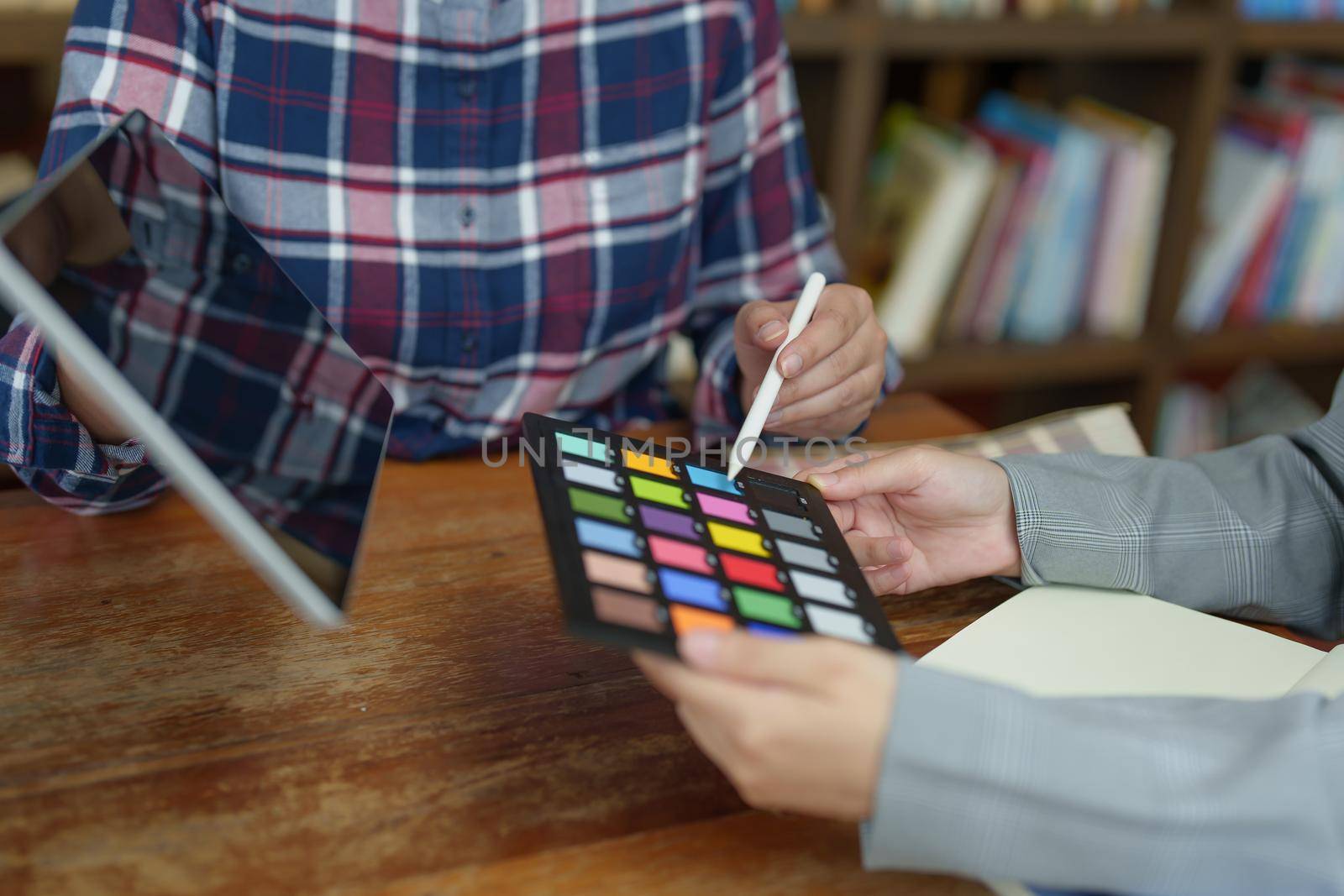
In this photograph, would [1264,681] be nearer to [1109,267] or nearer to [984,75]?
[1109,267]

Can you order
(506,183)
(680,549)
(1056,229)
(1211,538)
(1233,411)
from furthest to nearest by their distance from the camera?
(1233,411), (1056,229), (506,183), (1211,538), (680,549)

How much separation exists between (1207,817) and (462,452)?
65cm

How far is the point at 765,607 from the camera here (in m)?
0.56

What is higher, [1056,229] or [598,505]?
Result: [598,505]

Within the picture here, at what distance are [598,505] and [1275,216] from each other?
5.36 feet

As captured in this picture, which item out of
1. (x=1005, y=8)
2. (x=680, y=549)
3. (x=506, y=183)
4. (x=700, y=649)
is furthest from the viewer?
(x=1005, y=8)

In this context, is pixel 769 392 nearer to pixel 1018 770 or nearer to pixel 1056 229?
pixel 1018 770

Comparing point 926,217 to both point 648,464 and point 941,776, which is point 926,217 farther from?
point 941,776

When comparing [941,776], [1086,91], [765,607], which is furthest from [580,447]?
[1086,91]

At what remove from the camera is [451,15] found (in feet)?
→ 2.98

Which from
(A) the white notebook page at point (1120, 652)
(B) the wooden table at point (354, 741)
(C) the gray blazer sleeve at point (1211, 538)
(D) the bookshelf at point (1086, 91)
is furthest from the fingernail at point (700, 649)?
(D) the bookshelf at point (1086, 91)

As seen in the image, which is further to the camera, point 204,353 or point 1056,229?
point 1056,229

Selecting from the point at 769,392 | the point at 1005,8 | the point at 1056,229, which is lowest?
the point at 1056,229

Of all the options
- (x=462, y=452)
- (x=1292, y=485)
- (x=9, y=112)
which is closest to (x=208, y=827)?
(x=462, y=452)
